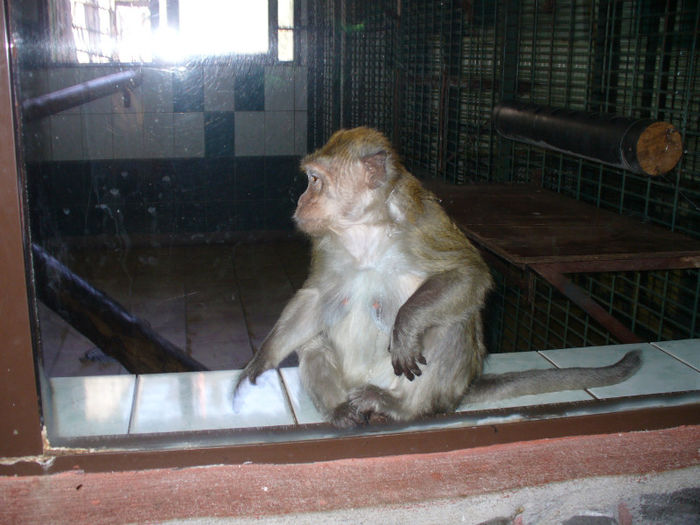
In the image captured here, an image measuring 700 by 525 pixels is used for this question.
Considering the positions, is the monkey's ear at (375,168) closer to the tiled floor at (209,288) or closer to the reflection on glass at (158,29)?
the reflection on glass at (158,29)

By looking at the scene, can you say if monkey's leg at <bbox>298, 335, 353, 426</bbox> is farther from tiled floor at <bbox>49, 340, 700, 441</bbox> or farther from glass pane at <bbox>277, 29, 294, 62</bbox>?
glass pane at <bbox>277, 29, 294, 62</bbox>

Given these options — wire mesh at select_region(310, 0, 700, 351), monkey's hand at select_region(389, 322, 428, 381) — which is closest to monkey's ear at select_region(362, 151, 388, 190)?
monkey's hand at select_region(389, 322, 428, 381)

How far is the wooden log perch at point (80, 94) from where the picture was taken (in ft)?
4.97

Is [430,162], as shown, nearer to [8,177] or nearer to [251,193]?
[251,193]

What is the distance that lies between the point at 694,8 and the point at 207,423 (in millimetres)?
2291

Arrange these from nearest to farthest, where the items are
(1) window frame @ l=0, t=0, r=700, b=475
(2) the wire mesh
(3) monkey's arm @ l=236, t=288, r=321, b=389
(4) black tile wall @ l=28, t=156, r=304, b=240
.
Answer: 1. (1) window frame @ l=0, t=0, r=700, b=475
2. (3) monkey's arm @ l=236, t=288, r=321, b=389
3. (4) black tile wall @ l=28, t=156, r=304, b=240
4. (2) the wire mesh

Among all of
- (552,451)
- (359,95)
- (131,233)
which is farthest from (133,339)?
(552,451)

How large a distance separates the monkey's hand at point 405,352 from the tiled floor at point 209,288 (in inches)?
99.8

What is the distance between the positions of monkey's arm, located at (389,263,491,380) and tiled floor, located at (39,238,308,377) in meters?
2.46

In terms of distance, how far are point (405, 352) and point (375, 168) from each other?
0.48 metres

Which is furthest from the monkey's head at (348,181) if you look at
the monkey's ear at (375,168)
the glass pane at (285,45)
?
the glass pane at (285,45)

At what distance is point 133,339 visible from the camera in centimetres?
333

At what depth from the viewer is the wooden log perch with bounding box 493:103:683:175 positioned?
2.33m

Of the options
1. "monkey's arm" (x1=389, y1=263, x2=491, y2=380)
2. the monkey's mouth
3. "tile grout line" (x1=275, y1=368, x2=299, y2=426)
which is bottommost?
"tile grout line" (x1=275, y1=368, x2=299, y2=426)
